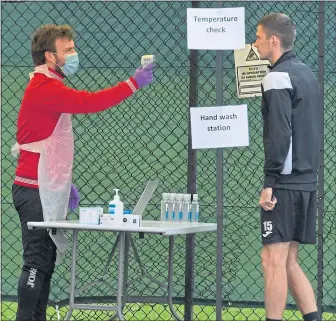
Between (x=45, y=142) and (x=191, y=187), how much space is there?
1.09m

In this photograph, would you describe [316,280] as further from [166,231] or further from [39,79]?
[39,79]

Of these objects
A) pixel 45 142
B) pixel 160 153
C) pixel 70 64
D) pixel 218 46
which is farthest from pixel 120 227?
pixel 160 153

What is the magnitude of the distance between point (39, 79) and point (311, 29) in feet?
7.11

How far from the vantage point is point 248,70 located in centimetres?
652

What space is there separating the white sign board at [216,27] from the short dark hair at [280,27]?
128mm

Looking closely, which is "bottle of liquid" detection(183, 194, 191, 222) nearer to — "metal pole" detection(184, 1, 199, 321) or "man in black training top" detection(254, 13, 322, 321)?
"metal pole" detection(184, 1, 199, 321)

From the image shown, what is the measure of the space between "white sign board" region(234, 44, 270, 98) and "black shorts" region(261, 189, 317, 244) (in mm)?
1065

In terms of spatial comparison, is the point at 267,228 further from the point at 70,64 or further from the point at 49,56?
the point at 49,56

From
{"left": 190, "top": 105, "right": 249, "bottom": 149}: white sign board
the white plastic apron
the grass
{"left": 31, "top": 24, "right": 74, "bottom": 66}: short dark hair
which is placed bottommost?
the grass

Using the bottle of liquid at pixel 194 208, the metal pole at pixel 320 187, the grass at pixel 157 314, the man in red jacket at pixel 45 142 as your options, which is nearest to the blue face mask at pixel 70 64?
the man in red jacket at pixel 45 142

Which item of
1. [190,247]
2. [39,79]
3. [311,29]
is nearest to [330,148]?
[311,29]

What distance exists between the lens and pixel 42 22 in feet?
23.9

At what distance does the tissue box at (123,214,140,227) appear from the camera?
19.0 ft

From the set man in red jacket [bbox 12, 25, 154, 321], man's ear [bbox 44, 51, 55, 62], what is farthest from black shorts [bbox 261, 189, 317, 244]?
man's ear [bbox 44, 51, 55, 62]
